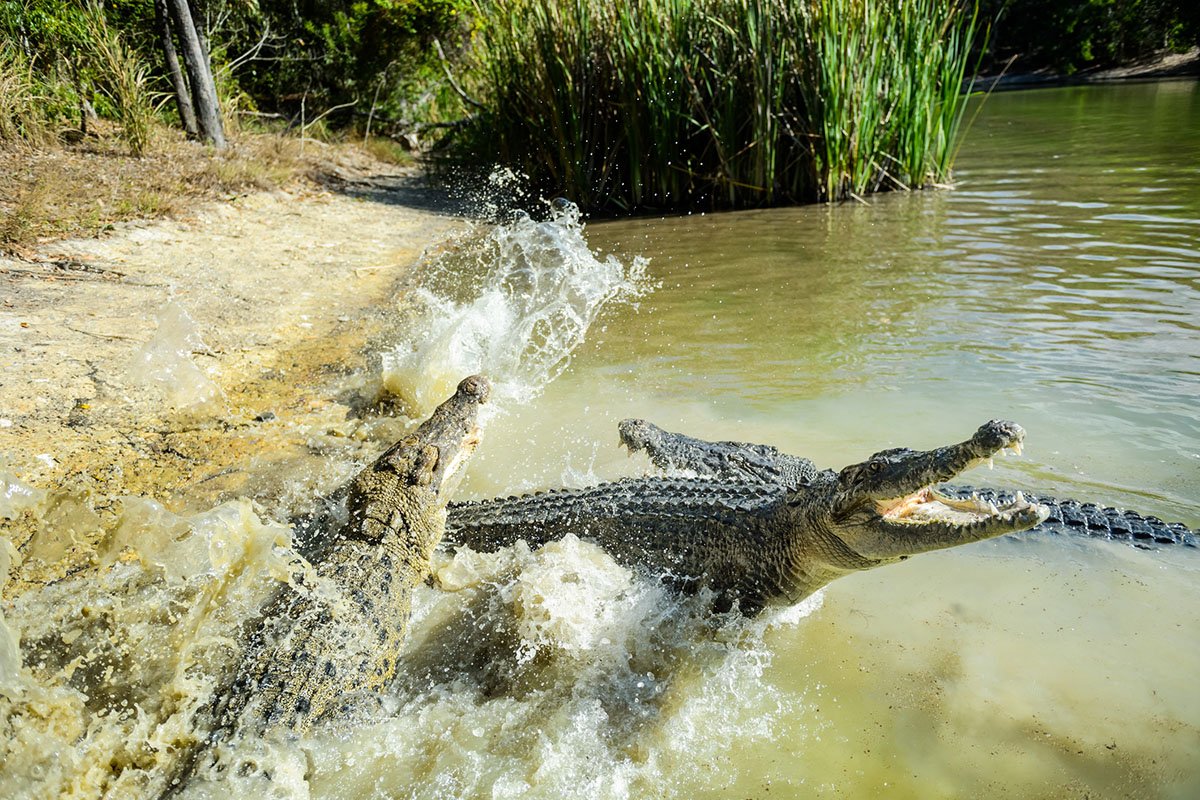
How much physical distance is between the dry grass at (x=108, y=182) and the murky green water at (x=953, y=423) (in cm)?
431

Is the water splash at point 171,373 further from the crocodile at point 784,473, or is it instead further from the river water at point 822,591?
the crocodile at point 784,473

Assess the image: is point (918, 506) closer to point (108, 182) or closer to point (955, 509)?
point (955, 509)

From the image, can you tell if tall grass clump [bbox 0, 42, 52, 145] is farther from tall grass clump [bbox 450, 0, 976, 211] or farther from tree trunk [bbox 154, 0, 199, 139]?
tall grass clump [bbox 450, 0, 976, 211]

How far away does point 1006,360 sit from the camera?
5129mm

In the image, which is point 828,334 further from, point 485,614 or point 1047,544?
point 485,614

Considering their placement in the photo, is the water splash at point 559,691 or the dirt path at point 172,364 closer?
A: the water splash at point 559,691

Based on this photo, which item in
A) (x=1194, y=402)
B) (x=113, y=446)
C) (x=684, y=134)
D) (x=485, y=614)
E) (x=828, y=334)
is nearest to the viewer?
(x=485, y=614)

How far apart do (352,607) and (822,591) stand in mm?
1907

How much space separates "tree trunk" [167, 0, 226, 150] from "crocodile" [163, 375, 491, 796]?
8.16 metres

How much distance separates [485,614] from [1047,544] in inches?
95.6

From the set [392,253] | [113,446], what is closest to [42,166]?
[392,253]

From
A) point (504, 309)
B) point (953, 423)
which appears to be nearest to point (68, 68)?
point (504, 309)

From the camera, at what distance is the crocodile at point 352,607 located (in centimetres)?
249

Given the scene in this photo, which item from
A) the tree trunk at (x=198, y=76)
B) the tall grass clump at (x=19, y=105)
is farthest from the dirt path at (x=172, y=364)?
the tree trunk at (x=198, y=76)
